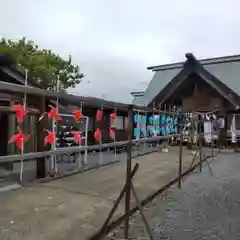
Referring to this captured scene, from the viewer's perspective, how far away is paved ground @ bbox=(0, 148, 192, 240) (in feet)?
15.8

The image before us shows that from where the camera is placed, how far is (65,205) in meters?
6.25

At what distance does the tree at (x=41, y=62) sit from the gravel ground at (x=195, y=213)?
14601mm

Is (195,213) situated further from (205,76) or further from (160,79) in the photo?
(160,79)

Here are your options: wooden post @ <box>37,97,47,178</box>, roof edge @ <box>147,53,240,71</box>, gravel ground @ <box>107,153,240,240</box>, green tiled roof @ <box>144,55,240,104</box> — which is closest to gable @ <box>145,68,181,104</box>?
green tiled roof @ <box>144,55,240,104</box>

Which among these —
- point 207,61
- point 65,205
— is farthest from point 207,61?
point 65,205

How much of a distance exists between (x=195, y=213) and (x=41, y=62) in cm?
2107

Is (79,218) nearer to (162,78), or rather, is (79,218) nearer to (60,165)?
(60,165)

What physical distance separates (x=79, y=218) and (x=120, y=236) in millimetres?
728

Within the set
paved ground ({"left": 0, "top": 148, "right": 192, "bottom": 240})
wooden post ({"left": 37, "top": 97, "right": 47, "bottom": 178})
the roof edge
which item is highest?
the roof edge

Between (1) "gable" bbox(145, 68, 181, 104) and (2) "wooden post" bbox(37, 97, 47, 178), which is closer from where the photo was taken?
(2) "wooden post" bbox(37, 97, 47, 178)

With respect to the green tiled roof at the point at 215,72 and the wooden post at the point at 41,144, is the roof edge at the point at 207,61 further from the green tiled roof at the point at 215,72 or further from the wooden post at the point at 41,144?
the wooden post at the point at 41,144

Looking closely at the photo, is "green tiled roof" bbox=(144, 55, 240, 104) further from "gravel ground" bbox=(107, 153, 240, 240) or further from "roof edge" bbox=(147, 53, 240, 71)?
"gravel ground" bbox=(107, 153, 240, 240)

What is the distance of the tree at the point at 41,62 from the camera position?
24375mm

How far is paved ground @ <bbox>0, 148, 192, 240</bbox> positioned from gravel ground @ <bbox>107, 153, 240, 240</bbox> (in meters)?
0.53
